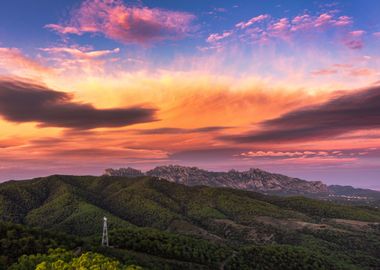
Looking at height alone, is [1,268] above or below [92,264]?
below

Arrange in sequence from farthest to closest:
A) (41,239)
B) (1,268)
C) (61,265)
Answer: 1. (41,239)
2. (1,268)
3. (61,265)

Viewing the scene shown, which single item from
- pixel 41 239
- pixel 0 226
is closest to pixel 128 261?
pixel 41 239

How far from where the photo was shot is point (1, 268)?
14075cm

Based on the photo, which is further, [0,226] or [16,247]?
[0,226]

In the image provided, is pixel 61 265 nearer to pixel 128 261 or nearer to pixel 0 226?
pixel 128 261

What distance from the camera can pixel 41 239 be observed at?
192 metres

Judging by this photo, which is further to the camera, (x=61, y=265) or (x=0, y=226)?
(x=0, y=226)

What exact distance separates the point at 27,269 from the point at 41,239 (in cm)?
7152

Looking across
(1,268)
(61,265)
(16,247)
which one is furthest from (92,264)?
(16,247)

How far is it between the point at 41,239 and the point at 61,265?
10425 cm

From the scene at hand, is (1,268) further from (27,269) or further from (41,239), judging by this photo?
(41,239)

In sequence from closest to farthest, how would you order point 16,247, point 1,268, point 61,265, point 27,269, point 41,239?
point 61,265
point 27,269
point 1,268
point 16,247
point 41,239

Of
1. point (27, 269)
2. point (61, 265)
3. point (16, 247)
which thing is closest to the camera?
point (61, 265)

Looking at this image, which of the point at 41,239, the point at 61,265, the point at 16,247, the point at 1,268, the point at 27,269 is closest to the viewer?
the point at 61,265
